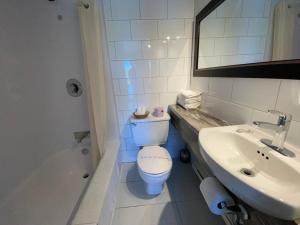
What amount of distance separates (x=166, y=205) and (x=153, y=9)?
1931mm

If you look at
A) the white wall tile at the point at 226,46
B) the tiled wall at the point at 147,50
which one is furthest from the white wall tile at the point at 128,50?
the white wall tile at the point at 226,46

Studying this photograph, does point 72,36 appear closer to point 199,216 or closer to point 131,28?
point 131,28

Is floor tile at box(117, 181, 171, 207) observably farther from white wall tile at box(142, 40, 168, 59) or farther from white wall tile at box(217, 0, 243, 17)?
white wall tile at box(217, 0, 243, 17)

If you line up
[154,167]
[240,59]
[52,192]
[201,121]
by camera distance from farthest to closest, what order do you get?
[52,192] → [154,167] → [201,121] → [240,59]

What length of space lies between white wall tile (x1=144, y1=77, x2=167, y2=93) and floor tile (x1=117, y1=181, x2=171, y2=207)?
107 cm

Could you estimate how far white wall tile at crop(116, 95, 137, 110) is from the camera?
1.75 metres

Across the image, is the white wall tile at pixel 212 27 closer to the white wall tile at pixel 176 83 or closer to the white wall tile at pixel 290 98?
the white wall tile at pixel 176 83

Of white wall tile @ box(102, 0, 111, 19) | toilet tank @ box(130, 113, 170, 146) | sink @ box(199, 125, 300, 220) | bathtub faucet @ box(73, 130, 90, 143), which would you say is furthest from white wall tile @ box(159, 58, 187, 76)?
bathtub faucet @ box(73, 130, 90, 143)

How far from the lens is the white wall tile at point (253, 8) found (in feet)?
2.70

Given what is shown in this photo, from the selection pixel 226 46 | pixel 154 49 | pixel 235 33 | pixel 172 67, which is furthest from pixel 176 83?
pixel 235 33

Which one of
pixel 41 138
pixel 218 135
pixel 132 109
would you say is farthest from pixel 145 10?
pixel 41 138

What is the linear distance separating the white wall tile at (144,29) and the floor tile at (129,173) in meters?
1.54

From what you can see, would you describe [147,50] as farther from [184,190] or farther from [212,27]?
[184,190]

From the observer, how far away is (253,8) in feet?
2.88
